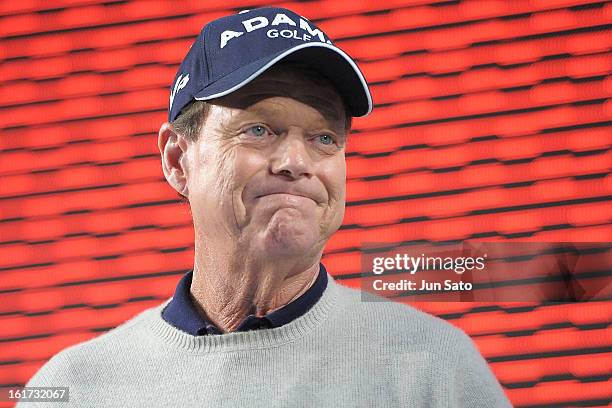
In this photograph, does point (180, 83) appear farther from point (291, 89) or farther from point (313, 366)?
point (313, 366)

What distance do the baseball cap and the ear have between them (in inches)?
4.3

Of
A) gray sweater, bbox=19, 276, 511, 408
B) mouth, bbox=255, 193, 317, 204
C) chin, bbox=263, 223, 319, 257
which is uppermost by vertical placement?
mouth, bbox=255, 193, 317, 204

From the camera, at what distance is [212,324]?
2068 mm

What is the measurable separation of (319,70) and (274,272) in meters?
0.45

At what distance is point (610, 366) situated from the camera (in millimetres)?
3197

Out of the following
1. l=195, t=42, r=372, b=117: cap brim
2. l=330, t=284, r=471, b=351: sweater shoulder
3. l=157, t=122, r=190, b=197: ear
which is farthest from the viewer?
l=157, t=122, r=190, b=197: ear

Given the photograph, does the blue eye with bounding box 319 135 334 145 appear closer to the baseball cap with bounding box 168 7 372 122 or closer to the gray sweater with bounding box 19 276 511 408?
A: the baseball cap with bounding box 168 7 372 122

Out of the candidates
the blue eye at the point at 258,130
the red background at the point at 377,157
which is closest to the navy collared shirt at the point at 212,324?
the blue eye at the point at 258,130

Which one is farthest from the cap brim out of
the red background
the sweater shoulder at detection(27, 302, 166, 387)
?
the red background

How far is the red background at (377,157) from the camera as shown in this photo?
10.6 ft

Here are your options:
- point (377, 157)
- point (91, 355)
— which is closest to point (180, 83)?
point (91, 355)

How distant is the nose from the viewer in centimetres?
185

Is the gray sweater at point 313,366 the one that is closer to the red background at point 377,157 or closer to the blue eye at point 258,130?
the blue eye at point 258,130

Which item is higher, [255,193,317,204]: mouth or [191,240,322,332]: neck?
[255,193,317,204]: mouth
